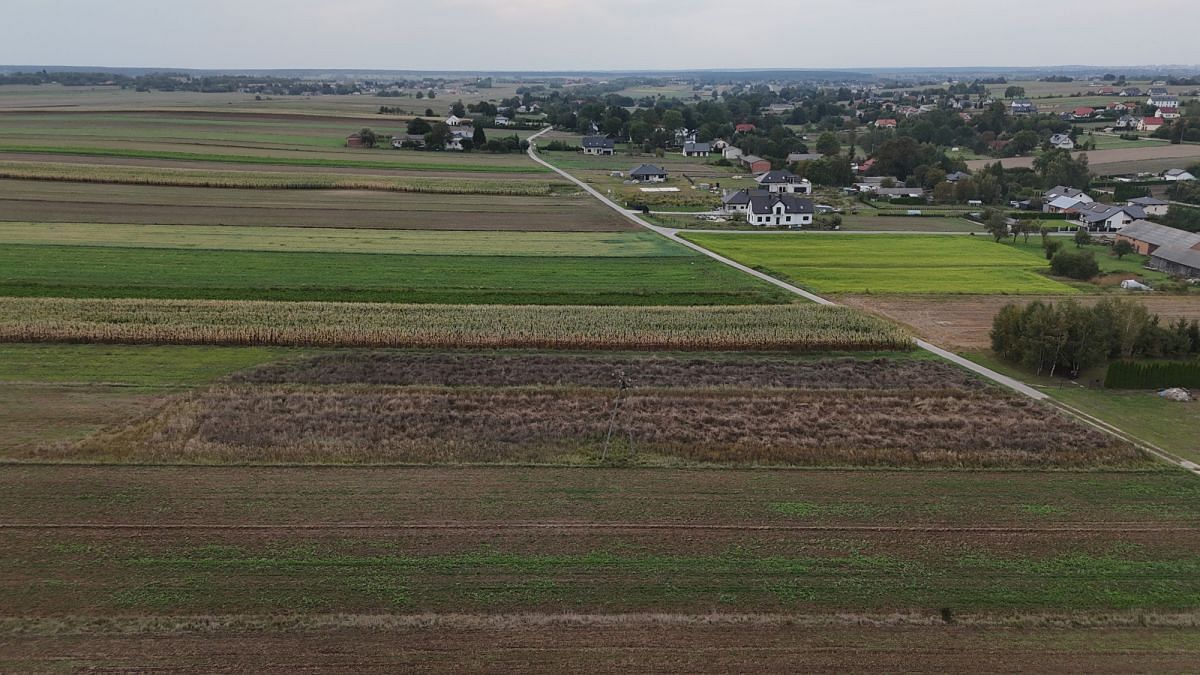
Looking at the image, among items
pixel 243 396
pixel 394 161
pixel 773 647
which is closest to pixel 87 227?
pixel 243 396

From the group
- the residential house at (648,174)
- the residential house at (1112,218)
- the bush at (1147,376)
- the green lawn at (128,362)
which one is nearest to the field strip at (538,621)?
the green lawn at (128,362)

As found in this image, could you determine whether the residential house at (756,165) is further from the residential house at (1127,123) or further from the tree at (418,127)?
the residential house at (1127,123)

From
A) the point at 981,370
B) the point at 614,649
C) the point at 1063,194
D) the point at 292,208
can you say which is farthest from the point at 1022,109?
the point at 614,649

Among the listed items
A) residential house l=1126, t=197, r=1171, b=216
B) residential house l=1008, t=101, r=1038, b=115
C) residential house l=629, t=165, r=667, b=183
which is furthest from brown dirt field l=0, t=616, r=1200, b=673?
residential house l=1008, t=101, r=1038, b=115

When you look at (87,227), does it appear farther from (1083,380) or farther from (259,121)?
(259,121)

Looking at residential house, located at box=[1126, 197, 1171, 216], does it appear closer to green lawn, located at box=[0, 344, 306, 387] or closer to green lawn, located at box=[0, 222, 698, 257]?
green lawn, located at box=[0, 222, 698, 257]

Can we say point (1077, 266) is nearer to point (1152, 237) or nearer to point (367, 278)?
point (1152, 237)

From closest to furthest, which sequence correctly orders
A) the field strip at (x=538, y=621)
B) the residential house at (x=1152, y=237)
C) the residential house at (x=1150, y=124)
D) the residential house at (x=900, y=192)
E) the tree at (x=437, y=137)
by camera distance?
the field strip at (x=538, y=621) < the residential house at (x=1152, y=237) < the residential house at (x=900, y=192) < the tree at (x=437, y=137) < the residential house at (x=1150, y=124)

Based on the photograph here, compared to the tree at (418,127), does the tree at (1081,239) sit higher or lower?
lower
